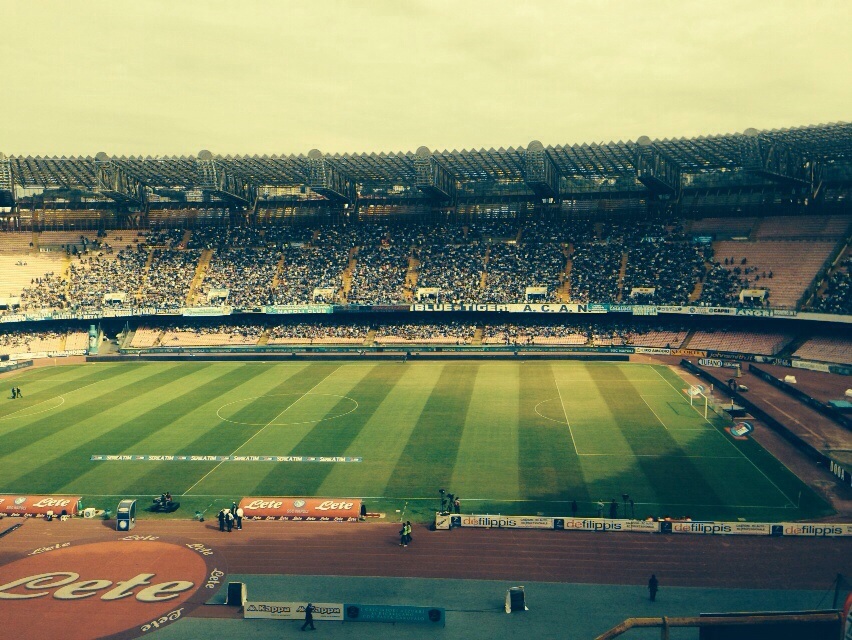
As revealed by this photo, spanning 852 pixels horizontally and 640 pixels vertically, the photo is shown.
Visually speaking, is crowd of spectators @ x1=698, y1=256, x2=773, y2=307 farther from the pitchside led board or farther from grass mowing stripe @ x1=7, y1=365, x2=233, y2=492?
the pitchside led board

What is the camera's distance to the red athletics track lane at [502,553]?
28.6 metres

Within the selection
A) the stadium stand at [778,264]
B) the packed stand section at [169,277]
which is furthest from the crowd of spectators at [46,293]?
the stadium stand at [778,264]

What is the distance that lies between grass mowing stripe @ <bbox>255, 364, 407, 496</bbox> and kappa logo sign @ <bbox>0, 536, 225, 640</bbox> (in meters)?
7.71

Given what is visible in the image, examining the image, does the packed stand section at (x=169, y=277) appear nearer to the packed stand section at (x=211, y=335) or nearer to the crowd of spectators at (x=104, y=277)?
the crowd of spectators at (x=104, y=277)

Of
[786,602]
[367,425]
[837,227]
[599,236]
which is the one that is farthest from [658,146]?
[786,602]

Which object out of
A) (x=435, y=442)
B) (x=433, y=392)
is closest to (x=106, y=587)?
(x=435, y=442)

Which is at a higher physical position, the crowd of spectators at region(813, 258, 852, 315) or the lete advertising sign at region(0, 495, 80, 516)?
the crowd of spectators at region(813, 258, 852, 315)

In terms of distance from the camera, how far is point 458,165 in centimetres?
8650

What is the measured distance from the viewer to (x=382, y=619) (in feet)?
83.5

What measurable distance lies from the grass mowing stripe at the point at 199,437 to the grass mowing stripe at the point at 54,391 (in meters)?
13.8

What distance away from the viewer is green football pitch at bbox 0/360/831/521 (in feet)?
121

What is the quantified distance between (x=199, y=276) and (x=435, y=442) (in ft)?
184

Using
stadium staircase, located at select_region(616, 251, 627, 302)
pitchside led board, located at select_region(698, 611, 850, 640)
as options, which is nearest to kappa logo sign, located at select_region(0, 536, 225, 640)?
pitchside led board, located at select_region(698, 611, 850, 640)

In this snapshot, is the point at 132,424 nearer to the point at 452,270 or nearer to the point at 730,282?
the point at 452,270
